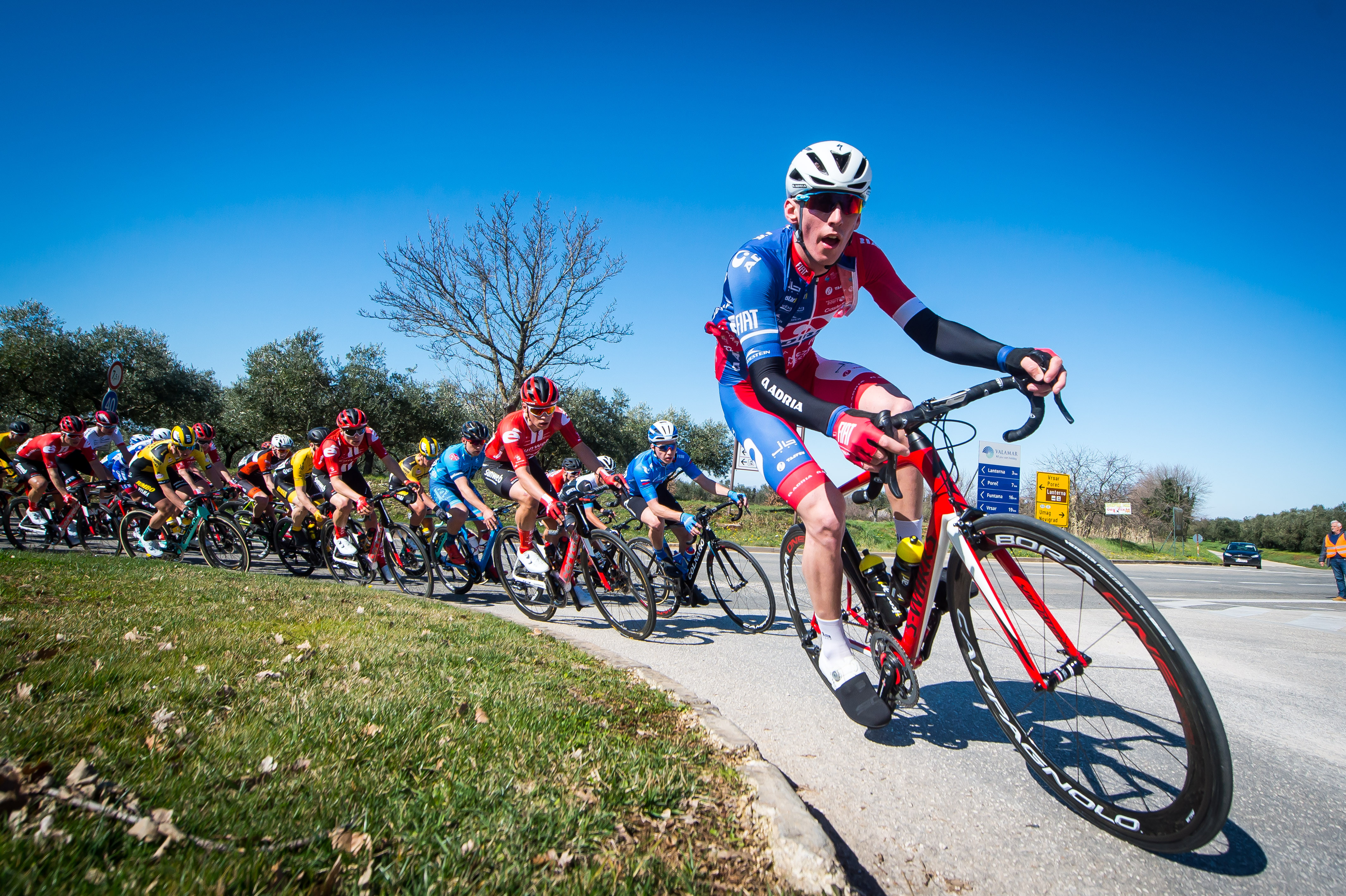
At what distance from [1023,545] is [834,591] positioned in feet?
2.62

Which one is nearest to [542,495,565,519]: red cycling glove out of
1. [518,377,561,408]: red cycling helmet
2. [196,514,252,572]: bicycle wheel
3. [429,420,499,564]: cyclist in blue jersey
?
[518,377,561,408]: red cycling helmet

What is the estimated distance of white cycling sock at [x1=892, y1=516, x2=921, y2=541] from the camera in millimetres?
2908

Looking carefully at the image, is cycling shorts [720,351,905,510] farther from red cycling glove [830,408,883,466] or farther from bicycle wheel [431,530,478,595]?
bicycle wheel [431,530,478,595]

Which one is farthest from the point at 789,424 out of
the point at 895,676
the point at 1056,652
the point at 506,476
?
the point at 506,476

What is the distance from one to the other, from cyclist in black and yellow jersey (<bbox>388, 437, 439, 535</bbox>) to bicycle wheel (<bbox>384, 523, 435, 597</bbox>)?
0.19 meters

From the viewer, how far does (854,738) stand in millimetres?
2906

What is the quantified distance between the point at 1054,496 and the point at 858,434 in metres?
33.6

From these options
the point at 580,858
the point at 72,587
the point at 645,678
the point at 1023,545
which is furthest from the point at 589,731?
the point at 72,587

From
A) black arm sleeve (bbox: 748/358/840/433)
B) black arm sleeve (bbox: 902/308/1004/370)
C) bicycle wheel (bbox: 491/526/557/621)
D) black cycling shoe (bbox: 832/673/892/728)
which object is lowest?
bicycle wheel (bbox: 491/526/557/621)

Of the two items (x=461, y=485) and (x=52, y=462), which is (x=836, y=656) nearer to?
(x=461, y=485)

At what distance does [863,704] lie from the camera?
2643mm

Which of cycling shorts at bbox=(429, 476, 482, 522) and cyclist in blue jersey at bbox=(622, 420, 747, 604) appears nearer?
cyclist in blue jersey at bbox=(622, 420, 747, 604)

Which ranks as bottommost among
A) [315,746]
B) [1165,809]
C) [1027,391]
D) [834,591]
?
[315,746]

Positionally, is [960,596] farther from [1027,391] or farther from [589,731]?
[589,731]
